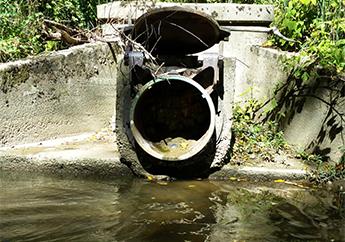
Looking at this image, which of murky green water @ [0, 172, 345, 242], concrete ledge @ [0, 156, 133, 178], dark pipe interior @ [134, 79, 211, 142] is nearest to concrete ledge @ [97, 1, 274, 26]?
dark pipe interior @ [134, 79, 211, 142]

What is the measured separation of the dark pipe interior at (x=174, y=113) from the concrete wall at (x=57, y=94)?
3.69 ft

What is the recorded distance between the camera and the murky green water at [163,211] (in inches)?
145

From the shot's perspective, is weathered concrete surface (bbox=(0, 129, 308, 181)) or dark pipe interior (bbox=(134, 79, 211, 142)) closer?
weathered concrete surface (bbox=(0, 129, 308, 181))

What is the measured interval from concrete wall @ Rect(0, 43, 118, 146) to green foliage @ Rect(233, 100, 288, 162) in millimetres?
1773

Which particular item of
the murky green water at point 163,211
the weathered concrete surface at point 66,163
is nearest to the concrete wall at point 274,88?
the murky green water at point 163,211

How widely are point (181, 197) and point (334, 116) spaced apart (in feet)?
5.94

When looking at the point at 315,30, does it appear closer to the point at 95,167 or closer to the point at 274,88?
the point at 274,88

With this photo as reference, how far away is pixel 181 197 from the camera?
4508 millimetres

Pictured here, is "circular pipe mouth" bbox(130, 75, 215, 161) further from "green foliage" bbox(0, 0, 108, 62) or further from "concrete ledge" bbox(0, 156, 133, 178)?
"green foliage" bbox(0, 0, 108, 62)

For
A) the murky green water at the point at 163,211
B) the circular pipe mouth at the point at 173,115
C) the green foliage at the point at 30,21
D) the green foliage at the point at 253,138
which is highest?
the green foliage at the point at 30,21

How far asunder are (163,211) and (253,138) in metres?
1.77

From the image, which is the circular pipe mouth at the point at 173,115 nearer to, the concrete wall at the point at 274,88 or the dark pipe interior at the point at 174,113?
the dark pipe interior at the point at 174,113

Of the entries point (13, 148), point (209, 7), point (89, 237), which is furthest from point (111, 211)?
point (209, 7)

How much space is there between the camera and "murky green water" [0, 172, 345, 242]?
3.69m
